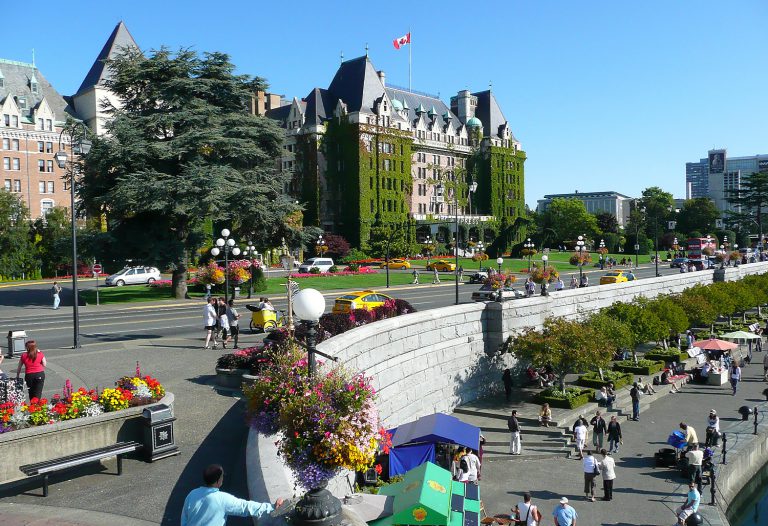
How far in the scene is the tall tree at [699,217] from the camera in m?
123

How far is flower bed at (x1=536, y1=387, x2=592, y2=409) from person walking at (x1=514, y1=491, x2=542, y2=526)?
10.6 meters

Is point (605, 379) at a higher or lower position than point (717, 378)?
higher

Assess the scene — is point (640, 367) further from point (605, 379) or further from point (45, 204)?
point (45, 204)

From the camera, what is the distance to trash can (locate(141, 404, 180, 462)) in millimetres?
10320

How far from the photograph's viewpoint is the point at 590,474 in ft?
54.3

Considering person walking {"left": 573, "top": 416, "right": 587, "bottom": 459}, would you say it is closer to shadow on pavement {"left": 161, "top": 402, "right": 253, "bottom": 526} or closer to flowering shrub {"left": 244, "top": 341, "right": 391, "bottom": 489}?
shadow on pavement {"left": 161, "top": 402, "right": 253, "bottom": 526}

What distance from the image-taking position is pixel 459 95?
103 m

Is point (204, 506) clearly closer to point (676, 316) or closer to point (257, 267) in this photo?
point (676, 316)

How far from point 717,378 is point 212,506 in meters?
30.1

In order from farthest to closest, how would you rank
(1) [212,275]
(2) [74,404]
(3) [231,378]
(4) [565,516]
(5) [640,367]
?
(1) [212,275] < (5) [640,367] < (3) [231,378] < (4) [565,516] < (2) [74,404]

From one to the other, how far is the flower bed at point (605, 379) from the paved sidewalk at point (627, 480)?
2113 millimetres

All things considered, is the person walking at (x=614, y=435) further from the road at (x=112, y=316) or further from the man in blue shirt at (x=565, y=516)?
the road at (x=112, y=316)

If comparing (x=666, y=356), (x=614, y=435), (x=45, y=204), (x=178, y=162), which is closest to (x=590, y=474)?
(x=614, y=435)

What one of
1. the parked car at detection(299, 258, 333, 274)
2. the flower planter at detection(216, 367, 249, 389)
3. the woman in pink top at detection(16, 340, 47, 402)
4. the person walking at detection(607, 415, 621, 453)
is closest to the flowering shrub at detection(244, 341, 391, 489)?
the woman in pink top at detection(16, 340, 47, 402)
